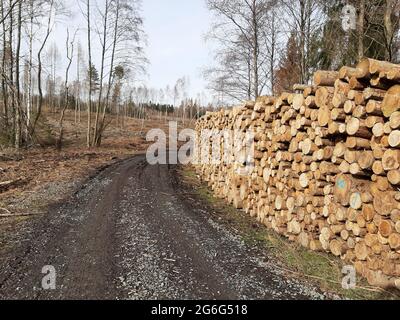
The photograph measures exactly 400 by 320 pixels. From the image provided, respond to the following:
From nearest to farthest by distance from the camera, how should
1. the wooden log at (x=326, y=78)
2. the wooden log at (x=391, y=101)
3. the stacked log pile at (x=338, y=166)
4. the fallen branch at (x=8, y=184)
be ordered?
the wooden log at (x=391, y=101) < the stacked log pile at (x=338, y=166) < the wooden log at (x=326, y=78) < the fallen branch at (x=8, y=184)

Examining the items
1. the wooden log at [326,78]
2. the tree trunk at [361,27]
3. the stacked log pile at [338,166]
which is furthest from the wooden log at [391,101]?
→ the tree trunk at [361,27]

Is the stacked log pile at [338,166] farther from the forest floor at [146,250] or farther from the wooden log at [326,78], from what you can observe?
the forest floor at [146,250]

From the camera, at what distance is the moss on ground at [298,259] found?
435 centimetres

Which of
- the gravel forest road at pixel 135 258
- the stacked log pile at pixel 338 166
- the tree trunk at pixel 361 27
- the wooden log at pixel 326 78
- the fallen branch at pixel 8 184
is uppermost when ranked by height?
the tree trunk at pixel 361 27

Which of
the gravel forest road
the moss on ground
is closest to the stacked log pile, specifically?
the moss on ground

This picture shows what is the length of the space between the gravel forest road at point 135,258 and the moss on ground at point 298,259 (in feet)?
0.85

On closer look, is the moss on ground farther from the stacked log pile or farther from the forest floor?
the stacked log pile

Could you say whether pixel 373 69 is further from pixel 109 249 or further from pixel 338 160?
pixel 109 249

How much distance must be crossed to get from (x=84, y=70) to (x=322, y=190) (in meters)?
55.9

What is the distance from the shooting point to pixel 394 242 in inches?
164

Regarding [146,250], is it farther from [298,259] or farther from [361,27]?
[361,27]

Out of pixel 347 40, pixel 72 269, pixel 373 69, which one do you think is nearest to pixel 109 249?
pixel 72 269

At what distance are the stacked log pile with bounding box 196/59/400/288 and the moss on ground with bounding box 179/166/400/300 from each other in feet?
0.59

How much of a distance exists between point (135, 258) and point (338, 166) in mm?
3714
